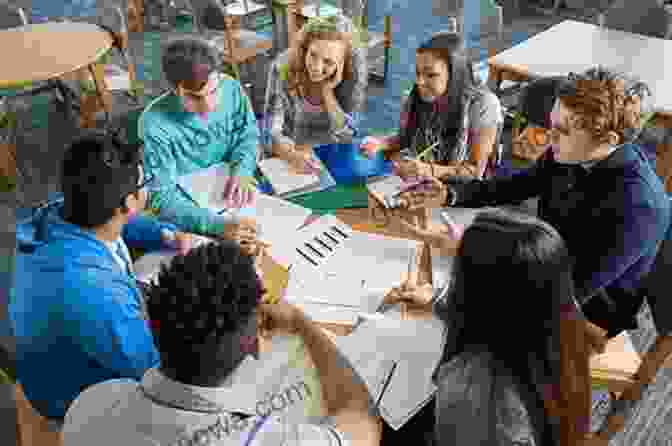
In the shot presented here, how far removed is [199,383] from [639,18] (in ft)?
12.1

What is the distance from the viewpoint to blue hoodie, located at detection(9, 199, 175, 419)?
121 centimetres

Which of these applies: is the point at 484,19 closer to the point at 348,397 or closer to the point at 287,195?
the point at 287,195

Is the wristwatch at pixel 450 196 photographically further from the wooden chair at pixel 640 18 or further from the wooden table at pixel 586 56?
Result: the wooden chair at pixel 640 18

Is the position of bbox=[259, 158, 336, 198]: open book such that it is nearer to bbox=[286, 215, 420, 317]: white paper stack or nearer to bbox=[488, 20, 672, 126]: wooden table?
bbox=[286, 215, 420, 317]: white paper stack

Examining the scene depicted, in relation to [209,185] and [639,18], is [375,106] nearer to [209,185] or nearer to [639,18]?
[639,18]

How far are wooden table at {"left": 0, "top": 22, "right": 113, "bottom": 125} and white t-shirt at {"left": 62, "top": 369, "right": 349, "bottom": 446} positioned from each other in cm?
299

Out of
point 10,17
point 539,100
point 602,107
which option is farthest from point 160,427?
point 10,17

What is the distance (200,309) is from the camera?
86 cm

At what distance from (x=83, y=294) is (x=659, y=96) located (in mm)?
3007

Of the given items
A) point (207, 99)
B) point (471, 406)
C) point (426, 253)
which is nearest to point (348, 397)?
point (471, 406)

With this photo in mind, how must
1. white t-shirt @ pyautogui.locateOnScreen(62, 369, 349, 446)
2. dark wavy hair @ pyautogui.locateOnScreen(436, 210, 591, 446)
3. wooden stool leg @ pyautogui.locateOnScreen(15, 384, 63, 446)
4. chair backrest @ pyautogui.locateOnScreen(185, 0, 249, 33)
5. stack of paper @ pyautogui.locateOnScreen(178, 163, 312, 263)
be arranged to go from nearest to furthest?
white t-shirt @ pyautogui.locateOnScreen(62, 369, 349, 446)
dark wavy hair @ pyautogui.locateOnScreen(436, 210, 591, 446)
wooden stool leg @ pyautogui.locateOnScreen(15, 384, 63, 446)
stack of paper @ pyautogui.locateOnScreen(178, 163, 312, 263)
chair backrest @ pyautogui.locateOnScreen(185, 0, 249, 33)

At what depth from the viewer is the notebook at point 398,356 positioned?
125 centimetres

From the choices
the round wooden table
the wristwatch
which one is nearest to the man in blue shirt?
the wristwatch

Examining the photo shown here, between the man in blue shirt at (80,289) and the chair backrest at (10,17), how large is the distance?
3374 millimetres
